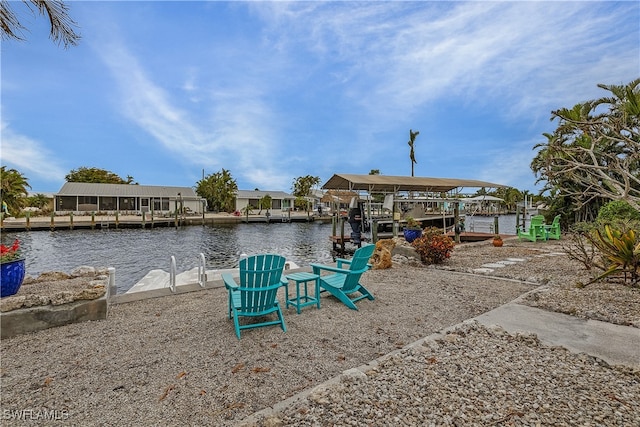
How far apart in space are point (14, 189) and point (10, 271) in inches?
1370

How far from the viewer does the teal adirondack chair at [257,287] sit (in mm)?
3736

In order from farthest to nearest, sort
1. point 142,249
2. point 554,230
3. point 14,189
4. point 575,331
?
point 14,189 < point 142,249 < point 554,230 < point 575,331

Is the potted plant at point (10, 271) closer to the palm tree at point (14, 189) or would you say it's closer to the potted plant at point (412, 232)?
the potted plant at point (412, 232)

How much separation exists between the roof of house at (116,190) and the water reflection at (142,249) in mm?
10634

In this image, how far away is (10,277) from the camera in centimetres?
402

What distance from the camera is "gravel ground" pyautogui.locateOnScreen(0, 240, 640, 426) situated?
213 cm

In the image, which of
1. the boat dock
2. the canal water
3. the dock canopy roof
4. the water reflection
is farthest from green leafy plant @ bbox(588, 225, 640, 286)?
the boat dock

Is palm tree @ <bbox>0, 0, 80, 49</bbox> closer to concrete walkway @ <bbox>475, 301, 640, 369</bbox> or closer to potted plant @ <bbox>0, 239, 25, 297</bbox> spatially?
potted plant @ <bbox>0, 239, 25, 297</bbox>

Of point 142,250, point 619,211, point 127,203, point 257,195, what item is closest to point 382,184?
point 619,211

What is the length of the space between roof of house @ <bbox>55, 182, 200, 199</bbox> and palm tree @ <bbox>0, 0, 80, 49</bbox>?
38.9 m

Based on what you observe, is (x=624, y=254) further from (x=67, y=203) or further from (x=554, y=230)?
(x=67, y=203)

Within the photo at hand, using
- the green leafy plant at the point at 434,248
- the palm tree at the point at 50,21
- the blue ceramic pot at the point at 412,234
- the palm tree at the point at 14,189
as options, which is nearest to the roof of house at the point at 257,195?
the palm tree at the point at 14,189

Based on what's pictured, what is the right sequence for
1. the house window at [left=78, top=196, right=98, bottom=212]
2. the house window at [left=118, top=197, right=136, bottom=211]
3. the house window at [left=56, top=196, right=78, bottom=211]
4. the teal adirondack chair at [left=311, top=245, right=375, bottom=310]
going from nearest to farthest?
the teal adirondack chair at [left=311, top=245, right=375, bottom=310]
the house window at [left=56, top=196, right=78, bottom=211]
the house window at [left=78, top=196, right=98, bottom=212]
the house window at [left=118, top=197, right=136, bottom=211]

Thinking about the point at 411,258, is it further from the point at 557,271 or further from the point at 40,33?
the point at 40,33
